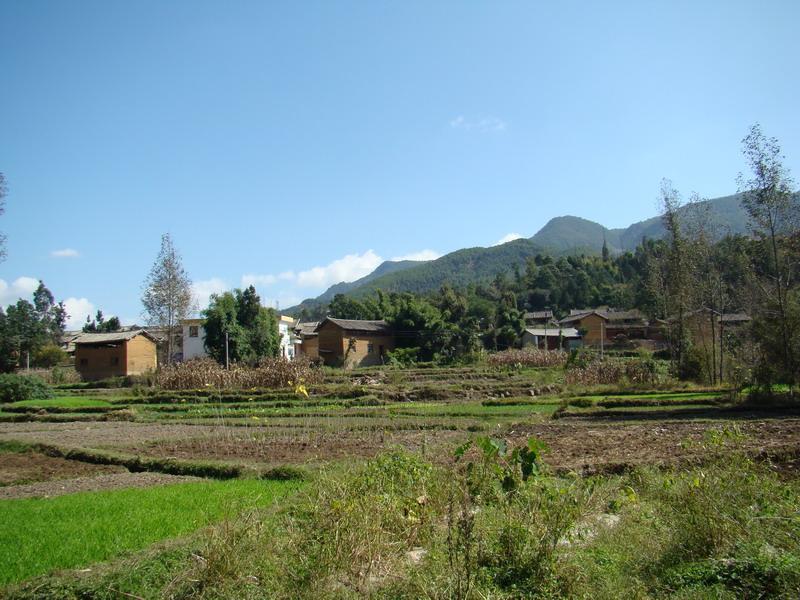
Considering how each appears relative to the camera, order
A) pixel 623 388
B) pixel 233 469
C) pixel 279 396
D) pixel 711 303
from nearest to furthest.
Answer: pixel 233 469
pixel 623 388
pixel 279 396
pixel 711 303

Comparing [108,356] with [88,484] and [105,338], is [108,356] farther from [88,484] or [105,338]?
[88,484]

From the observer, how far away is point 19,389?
3553 centimetres

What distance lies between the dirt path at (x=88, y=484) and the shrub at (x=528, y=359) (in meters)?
37.8

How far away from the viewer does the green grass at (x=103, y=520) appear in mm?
6729

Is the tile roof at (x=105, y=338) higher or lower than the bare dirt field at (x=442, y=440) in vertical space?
higher

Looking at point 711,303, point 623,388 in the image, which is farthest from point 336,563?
point 711,303

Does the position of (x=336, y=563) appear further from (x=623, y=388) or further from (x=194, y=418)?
(x=623, y=388)

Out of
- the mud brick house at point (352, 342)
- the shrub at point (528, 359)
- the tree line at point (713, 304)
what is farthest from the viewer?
the mud brick house at point (352, 342)

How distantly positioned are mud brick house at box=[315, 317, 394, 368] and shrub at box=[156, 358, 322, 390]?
853 inches

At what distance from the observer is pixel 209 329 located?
5288 cm

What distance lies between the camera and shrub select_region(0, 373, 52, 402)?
35.4 m

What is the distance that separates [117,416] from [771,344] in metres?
29.5

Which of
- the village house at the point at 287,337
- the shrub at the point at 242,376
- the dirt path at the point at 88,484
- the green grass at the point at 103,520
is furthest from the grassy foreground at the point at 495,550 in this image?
the village house at the point at 287,337

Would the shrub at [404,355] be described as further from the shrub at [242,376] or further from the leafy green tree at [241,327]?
the shrub at [242,376]
